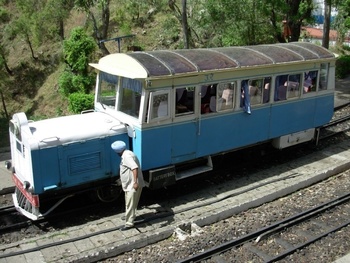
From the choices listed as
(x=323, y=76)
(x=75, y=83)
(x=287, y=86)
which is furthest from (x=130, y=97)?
(x=75, y=83)

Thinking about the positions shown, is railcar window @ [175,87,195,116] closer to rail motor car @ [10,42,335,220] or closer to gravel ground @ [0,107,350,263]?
rail motor car @ [10,42,335,220]

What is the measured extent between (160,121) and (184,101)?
2.50ft

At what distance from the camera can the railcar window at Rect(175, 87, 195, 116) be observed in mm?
8656

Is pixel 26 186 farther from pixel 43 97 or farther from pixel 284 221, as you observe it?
pixel 43 97

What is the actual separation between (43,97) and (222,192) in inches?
797

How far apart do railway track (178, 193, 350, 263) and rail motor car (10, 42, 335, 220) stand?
2016 mm

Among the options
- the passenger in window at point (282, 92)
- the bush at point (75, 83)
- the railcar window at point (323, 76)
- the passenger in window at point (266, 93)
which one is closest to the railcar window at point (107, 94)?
the passenger in window at point (266, 93)

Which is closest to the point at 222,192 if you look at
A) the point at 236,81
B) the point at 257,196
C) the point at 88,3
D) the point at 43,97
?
the point at 257,196

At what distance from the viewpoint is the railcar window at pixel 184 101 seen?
8.66m

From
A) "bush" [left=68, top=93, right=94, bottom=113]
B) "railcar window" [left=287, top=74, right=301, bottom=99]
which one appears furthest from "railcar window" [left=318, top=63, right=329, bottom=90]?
"bush" [left=68, top=93, right=94, bottom=113]

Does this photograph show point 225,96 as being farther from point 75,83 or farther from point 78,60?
point 75,83

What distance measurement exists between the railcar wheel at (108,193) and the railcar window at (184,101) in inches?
77.9

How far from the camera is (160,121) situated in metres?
8.41

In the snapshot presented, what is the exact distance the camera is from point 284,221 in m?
8.12
